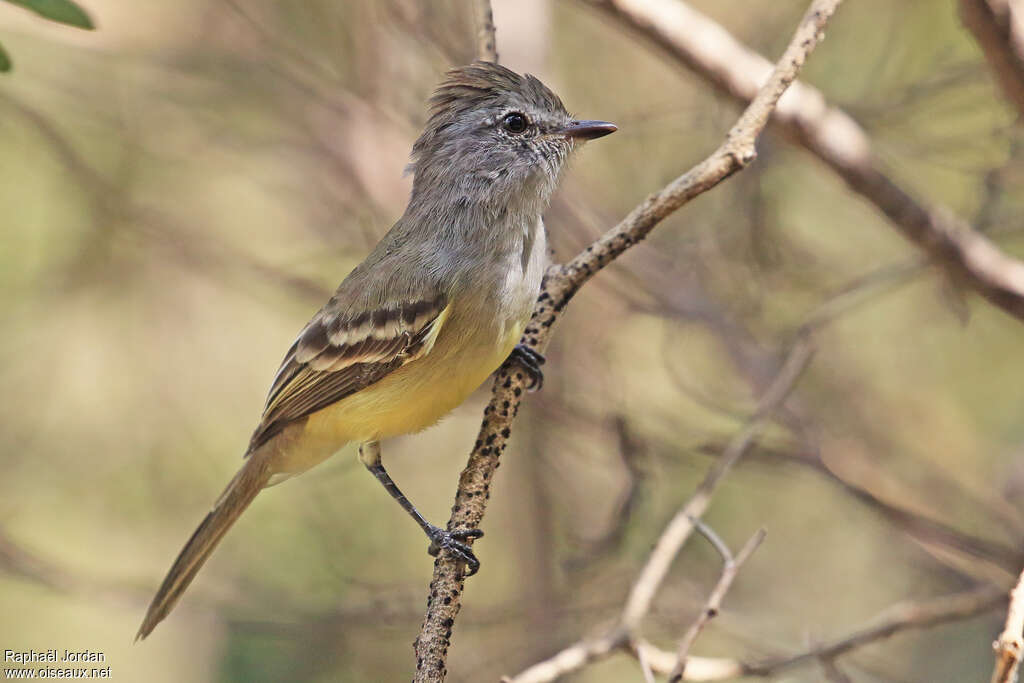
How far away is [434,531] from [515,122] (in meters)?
1.43

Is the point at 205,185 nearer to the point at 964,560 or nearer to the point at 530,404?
the point at 530,404

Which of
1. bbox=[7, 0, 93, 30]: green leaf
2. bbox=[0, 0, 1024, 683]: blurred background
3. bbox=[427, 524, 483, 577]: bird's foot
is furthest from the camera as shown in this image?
bbox=[0, 0, 1024, 683]: blurred background

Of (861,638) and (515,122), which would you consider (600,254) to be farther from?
(861,638)

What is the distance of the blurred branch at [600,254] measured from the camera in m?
2.32

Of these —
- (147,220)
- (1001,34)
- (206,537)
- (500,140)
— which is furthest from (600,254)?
(147,220)

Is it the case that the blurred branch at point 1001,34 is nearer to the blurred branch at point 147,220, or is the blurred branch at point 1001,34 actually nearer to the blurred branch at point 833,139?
the blurred branch at point 833,139

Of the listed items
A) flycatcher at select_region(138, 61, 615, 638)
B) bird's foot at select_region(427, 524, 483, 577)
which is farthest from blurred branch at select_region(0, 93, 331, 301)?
bird's foot at select_region(427, 524, 483, 577)

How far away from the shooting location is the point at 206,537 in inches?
153

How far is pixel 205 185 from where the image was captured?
6176 millimetres

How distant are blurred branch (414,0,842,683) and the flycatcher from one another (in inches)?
19.1

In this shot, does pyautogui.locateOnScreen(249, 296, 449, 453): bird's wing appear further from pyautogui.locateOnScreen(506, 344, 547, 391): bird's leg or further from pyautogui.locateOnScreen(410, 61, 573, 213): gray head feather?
pyautogui.locateOnScreen(410, 61, 573, 213): gray head feather

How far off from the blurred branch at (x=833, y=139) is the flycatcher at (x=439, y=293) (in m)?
0.39

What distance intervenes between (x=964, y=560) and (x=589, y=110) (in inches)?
110

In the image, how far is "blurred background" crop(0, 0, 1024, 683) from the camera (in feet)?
14.5
